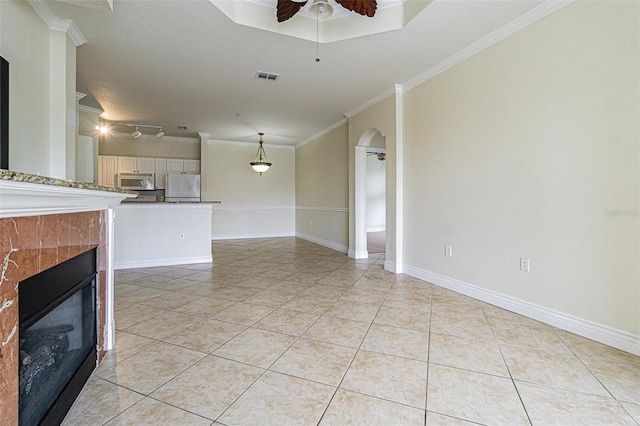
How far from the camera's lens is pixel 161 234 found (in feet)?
15.6

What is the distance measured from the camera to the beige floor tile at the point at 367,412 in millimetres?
1377

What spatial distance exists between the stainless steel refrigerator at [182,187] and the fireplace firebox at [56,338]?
5.61m

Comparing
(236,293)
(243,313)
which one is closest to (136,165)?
(236,293)

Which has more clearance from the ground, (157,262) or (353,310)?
(157,262)

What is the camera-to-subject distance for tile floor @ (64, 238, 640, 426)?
1441 millimetres

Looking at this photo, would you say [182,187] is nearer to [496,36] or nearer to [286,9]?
Result: [286,9]

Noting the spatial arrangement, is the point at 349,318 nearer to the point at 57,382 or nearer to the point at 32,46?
the point at 57,382

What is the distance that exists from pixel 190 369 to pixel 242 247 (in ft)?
16.2

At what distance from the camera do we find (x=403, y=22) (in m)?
2.73

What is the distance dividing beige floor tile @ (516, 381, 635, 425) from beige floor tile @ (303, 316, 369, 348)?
1014 millimetres

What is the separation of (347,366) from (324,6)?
2885mm

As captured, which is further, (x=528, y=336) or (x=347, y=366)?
(x=528, y=336)

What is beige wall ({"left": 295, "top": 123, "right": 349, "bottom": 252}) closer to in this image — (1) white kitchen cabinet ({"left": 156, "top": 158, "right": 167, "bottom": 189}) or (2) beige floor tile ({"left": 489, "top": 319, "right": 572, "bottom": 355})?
(1) white kitchen cabinet ({"left": 156, "top": 158, "right": 167, "bottom": 189})

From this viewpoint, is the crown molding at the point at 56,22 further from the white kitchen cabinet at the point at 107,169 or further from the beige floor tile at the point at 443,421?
the white kitchen cabinet at the point at 107,169
